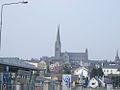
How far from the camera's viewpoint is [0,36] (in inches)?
1257

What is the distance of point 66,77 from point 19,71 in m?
19.5

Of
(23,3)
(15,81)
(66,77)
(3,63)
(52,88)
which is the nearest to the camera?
(23,3)

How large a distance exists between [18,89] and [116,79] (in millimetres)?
112922

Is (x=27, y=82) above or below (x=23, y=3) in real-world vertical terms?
below

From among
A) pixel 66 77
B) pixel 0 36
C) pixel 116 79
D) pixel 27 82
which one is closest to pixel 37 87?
pixel 27 82

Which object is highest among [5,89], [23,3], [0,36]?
[23,3]

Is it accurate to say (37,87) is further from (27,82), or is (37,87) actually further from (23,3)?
(23,3)

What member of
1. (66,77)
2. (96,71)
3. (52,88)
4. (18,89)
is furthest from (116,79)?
(18,89)

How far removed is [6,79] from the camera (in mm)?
31906

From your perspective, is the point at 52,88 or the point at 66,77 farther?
the point at 66,77

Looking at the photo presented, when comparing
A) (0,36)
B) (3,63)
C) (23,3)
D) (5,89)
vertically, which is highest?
(23,3)

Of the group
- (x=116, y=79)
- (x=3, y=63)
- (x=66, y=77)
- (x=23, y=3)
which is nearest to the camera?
(x=23, y=3)

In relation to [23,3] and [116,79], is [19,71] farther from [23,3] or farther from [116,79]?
[116,79]

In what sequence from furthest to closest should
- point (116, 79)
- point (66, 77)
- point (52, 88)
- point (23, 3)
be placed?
point (116, 79), point (66, 77), point (52, 88), point (23, 3)
